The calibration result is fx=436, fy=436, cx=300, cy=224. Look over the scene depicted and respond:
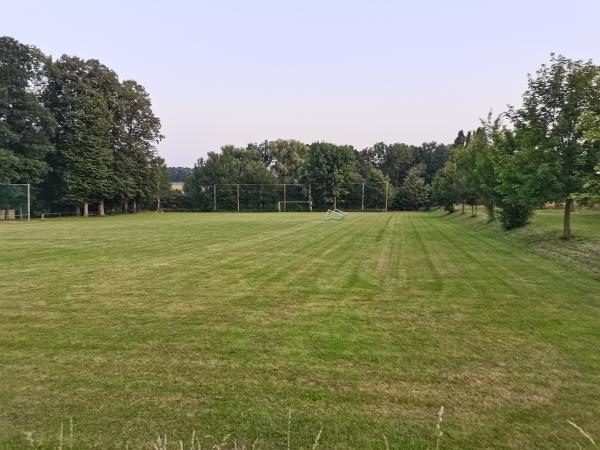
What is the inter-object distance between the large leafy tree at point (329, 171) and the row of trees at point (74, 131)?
87.4 ft

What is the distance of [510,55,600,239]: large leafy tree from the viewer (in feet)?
48.0

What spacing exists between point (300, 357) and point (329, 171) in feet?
230

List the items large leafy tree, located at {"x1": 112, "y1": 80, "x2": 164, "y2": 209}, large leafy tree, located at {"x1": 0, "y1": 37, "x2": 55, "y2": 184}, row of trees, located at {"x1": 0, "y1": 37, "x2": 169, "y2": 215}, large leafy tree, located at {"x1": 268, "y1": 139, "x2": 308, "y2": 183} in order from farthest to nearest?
large leafy tree, located at {"x1": 268, "y1": 139, "x2": 308, "y2": 183} → large leafy tree, located at {"x1": 112, "y1": 80, "x2": 164, "y2": 209} → row of trees, located at {"x1": 0, "y1": 37, "x2": 169, "y2": 215} → large leafy tree, located at {"x1": 0, "y1": 37, "x2": 55, "y2": 184}

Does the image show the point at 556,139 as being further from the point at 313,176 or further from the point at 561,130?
the point at 313,176

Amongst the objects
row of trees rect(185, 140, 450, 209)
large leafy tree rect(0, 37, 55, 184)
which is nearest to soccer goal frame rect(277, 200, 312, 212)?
row of trees rect(185, 140, 450, 209)

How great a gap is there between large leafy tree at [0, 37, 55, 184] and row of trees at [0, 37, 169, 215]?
0.08m

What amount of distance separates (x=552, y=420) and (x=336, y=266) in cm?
749

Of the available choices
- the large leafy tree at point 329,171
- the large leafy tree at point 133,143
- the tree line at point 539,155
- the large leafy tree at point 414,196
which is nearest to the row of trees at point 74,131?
the large leafy tree at point 133,143

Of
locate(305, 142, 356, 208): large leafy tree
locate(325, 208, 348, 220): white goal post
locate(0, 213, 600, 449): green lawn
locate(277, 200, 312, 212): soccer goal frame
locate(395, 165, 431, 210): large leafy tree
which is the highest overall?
locate(305, 142, 356, 208): large leafy tree

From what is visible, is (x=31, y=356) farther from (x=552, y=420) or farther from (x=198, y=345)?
(x=552, y=420)

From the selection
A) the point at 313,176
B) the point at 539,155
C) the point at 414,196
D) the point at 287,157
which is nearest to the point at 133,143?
the point at 313,176

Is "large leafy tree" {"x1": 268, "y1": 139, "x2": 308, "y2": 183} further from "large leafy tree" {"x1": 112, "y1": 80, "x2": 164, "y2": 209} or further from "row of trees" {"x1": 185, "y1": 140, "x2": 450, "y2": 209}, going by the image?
"large leafy tree" {"x1": 112, "y1": 80, "x2": 164, "y2": 209}

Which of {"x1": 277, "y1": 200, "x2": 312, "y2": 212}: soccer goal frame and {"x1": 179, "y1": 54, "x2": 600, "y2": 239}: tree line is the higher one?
{"x1": 179, "y1": 54, "x2": 600, "y2": 239}: tree line

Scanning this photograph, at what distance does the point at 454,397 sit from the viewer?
3.73 meters
